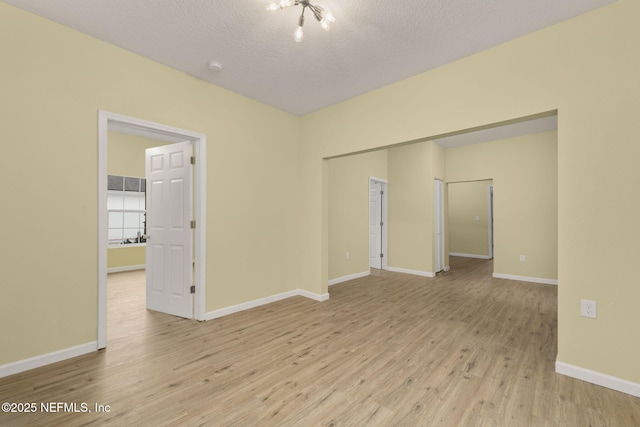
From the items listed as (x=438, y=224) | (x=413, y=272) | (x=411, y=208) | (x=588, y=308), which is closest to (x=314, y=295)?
(x=413, y=272)

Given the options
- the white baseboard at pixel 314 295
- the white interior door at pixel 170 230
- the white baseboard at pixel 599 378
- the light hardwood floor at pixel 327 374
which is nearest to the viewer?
the light hardwood floor at pixel 327 374

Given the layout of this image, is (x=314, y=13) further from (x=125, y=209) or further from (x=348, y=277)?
(x=125, y=209)

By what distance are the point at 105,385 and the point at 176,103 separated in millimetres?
2702

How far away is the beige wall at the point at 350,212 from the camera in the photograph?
5.15m

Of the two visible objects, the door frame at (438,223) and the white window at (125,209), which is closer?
the door frame at (438,223)

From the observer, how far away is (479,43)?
254 cm

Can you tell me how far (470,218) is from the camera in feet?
28.9

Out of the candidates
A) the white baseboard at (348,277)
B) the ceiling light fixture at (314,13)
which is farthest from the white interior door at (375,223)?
the ceiling light fixture at (314,13)

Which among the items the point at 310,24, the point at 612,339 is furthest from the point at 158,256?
the point at 612,339

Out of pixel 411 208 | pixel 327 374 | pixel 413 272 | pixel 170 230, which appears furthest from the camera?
pixel 411 208

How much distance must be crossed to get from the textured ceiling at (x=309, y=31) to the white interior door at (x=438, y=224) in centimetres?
363

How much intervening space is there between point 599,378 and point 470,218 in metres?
7.36

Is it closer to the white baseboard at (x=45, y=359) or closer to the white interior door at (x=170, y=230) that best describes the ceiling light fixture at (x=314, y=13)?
the white interior door at (x=170, y=230)
